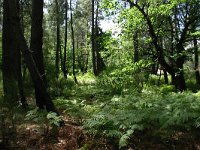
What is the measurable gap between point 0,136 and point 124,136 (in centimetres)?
241

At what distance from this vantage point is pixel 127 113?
6.75m

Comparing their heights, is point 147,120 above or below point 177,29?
below

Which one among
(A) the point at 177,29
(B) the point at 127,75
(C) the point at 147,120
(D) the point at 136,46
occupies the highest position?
(A) the point at 177,29

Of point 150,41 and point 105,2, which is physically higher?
point 105,2

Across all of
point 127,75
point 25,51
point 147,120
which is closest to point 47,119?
point 25,51

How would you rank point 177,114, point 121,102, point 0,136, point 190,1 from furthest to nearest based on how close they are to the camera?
point 190,1, point 121,102, point 177,114, point 0,136

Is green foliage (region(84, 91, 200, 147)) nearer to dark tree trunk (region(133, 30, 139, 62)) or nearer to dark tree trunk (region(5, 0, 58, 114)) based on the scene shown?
dark tree trunk (region(5, 0, 58, 114))

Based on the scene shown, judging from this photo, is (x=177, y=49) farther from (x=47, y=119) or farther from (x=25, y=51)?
(x=47, y=119)

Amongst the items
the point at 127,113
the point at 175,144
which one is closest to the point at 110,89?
the point at 127,113

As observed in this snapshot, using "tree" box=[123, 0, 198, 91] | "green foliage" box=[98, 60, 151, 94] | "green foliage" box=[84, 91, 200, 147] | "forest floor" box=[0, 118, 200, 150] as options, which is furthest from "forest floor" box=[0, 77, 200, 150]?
"tree" box=[123, 0, 198, 91]

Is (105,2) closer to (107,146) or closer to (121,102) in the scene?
(121,102)

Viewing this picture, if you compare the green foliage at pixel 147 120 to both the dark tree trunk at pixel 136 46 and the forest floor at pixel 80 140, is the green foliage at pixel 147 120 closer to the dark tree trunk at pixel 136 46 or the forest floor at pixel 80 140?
the forest floor at pixel 80 140

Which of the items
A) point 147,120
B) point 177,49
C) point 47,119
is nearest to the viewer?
point 147,120

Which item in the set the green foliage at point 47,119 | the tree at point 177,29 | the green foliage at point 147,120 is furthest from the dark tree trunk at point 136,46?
the green foliage at point 47,119
